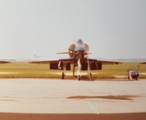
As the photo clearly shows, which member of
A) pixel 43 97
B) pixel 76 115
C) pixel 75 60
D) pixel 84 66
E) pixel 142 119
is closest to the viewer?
pixel 142 119

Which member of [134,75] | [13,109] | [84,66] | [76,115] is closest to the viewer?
[76,115]

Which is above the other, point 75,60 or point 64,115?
point 75,60

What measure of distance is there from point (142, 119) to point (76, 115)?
4.15ft

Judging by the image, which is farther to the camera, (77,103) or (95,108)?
(77,103)

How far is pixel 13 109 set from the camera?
19.3 feet

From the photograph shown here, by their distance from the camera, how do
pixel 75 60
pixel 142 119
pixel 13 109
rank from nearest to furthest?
pixel 142 119
pixel 13 109
pixel 75 60

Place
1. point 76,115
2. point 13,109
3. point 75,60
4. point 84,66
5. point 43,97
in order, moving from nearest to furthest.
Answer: point 76,115 → point 13,109 → point 43,97 → point 75,60 → point 84,66

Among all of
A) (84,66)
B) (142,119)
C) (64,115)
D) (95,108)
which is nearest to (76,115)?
(64,115)

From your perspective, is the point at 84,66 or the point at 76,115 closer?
the point at 76,115

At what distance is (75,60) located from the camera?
1470 centimetres

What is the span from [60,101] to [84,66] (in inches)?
345

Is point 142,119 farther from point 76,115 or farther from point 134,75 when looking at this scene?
point 134,75

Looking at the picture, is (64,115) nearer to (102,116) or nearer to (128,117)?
(102,116)

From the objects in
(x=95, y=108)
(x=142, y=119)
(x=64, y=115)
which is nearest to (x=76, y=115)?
(x=64, y=115)
